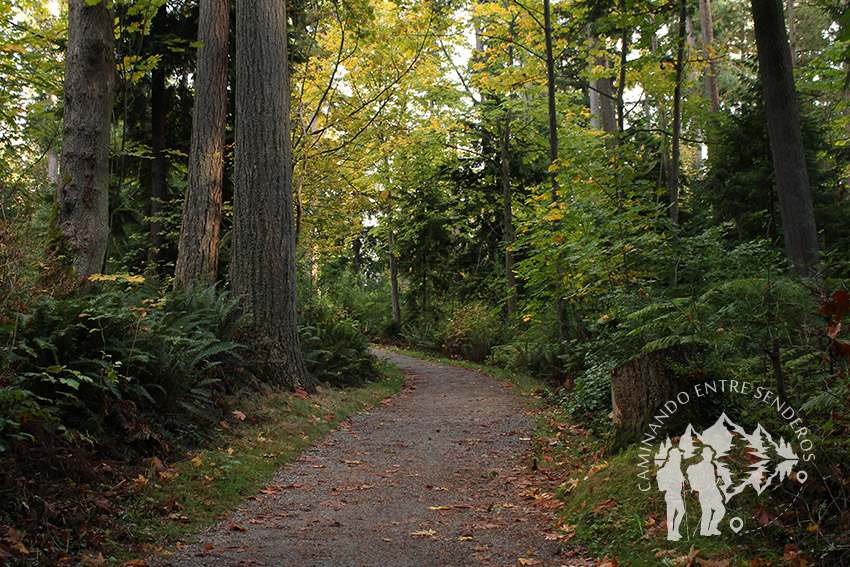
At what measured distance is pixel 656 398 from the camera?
5121mm

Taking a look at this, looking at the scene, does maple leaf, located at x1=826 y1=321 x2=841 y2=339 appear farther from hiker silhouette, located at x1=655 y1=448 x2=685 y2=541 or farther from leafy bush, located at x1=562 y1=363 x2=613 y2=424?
leafy bush, located at x1=562 y1=363 x2=613 y2=424

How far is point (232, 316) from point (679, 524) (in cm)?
679

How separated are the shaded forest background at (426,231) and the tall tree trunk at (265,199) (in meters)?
0.07

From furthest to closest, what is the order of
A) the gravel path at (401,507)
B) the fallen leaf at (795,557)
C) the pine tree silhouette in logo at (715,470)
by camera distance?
the gravel path at (401,507), the pine tree silhouette in logo at (715,470), the fallen leaf at (795,557)

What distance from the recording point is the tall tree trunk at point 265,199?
903 cm

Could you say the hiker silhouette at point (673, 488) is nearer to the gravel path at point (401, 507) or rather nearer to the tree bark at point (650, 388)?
the gravel path at point (401, 507)

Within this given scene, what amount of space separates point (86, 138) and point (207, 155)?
2993 millimetres

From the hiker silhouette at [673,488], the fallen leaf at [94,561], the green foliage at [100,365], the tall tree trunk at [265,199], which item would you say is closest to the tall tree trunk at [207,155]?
the tall tree trunk at [265,199]

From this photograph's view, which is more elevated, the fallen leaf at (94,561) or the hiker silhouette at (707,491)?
the hiker silhouette at (707,491)

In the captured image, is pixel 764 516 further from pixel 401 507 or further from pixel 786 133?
pixel 786 133

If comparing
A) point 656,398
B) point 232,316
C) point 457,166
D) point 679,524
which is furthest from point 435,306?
point 679,524

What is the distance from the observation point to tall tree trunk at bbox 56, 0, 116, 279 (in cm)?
803

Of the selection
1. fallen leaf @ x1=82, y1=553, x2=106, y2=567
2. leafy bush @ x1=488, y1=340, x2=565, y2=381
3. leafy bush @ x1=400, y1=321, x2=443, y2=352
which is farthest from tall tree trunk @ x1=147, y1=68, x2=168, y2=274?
fallen leaf @ x1=82, y1=553, x2=106, y2=567

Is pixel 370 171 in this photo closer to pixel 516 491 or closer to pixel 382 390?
pixel 382 390
